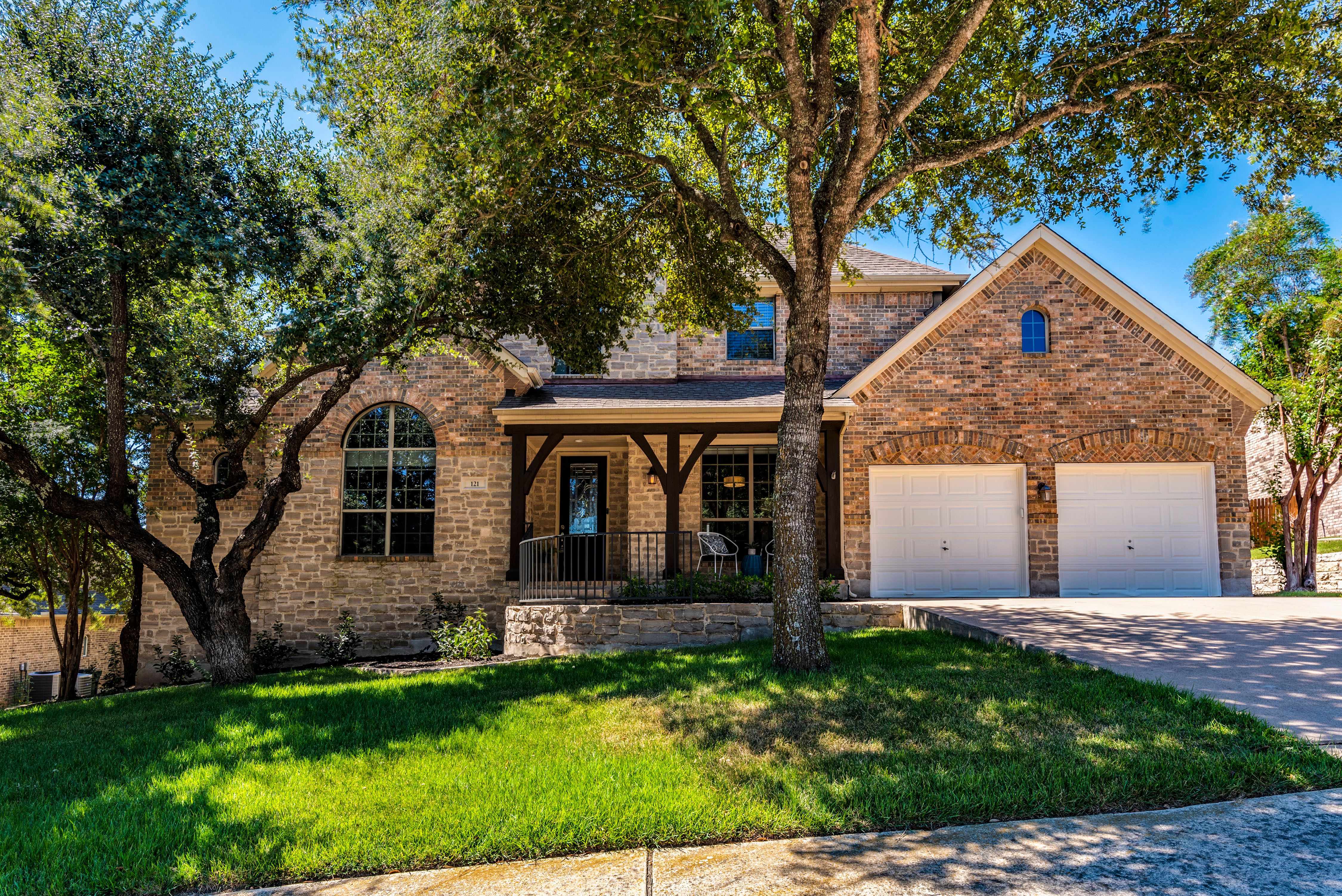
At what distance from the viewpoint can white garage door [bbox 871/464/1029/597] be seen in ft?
42.2

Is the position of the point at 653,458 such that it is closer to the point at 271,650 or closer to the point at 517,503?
the point at 517,503

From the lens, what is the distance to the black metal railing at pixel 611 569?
11266 mm

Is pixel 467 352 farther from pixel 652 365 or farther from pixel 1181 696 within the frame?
pixel 1181 696

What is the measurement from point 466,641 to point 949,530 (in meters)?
7.75

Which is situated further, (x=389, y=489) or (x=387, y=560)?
(x=389, y=489)

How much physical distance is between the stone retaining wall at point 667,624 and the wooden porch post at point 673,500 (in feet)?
3.59

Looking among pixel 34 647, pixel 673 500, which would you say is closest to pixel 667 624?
pixel 673 500

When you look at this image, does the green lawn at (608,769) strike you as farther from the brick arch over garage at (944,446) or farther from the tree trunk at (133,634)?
the tree trunk at (133,634)

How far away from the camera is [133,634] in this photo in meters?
13.4

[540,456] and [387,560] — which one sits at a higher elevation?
[540,456]

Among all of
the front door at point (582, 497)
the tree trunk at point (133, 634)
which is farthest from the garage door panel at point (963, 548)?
the tree trunk at point (133, 634)

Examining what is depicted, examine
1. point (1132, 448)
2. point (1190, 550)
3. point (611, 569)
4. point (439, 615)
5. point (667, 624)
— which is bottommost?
point (439, 615)

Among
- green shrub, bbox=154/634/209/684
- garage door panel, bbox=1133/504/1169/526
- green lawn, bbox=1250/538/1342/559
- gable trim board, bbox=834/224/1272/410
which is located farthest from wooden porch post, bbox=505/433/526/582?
green lawn, bbox=1250/538/1342/559

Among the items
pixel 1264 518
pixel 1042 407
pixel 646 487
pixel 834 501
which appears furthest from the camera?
pixel 1264 518
